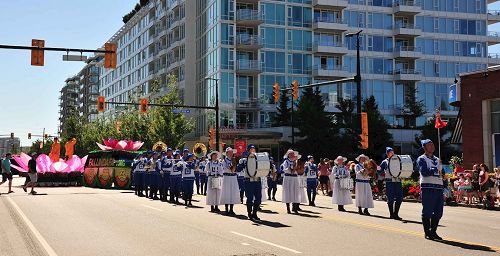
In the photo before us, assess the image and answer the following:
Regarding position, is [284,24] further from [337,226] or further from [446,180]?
[337,226]

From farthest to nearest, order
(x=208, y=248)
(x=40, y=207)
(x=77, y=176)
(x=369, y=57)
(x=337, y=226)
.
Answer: (x=369, y=57)
(x=77, y=176)
(x=40, y=207)
(x=337, y=226)
(x=208, y=248)

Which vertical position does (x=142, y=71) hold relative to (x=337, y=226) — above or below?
above

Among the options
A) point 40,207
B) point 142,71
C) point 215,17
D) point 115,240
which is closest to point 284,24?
point 215,17

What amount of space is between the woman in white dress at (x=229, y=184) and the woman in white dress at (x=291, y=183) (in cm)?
159

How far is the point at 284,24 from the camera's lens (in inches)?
2554

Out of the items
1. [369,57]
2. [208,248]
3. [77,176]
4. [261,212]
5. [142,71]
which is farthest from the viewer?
[142,71]

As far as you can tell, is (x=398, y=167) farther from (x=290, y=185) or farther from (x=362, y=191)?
(x=290, y=185)

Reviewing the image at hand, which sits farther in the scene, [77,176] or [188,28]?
[188,28]

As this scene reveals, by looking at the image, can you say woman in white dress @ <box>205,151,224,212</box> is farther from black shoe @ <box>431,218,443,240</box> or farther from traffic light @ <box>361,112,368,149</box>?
traffic light @ <box>361,112,368,149</box>

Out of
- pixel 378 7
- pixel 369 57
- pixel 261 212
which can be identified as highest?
pixel 378 7

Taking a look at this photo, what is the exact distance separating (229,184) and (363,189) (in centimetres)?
418

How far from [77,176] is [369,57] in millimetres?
45228

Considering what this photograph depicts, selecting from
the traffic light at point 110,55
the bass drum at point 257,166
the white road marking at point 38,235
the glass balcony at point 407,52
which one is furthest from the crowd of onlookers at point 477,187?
the glass balcony at point 407,52

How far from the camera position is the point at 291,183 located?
57.1ft
